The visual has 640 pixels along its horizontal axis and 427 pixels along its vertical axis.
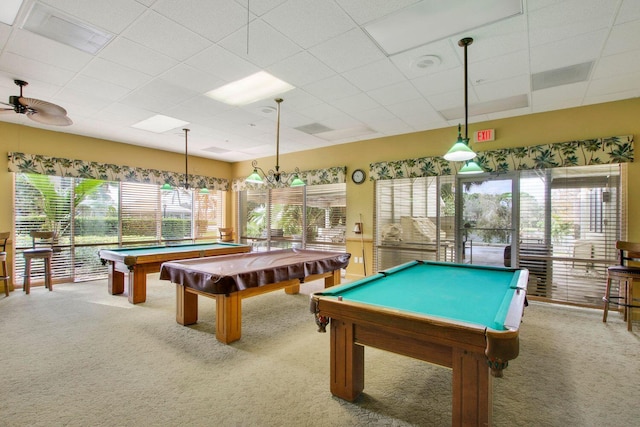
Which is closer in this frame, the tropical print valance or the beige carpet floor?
the beige carpet floor

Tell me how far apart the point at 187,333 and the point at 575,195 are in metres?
5.34

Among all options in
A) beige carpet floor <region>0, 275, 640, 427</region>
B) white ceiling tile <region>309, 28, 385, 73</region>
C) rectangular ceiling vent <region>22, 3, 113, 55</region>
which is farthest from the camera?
white ceiling tile <region>309, 28, 385, 73</region>

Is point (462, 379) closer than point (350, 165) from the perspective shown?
Yes

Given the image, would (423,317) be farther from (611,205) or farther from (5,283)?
(5,283)

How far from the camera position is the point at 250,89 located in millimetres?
3789

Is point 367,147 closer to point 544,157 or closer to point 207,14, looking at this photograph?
point 544,157

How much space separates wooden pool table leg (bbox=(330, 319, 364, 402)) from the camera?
2146mm

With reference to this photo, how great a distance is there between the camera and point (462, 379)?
174 centimetres

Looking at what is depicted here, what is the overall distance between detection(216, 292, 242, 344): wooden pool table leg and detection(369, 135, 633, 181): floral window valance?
12.5 feet

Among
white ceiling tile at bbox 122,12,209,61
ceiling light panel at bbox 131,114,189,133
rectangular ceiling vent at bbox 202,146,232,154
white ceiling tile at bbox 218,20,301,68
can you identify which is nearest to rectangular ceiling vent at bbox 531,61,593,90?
white ceiling tile at bbox 218,20,301,68

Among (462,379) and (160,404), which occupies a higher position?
(462,379)

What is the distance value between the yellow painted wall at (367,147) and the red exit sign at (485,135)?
0.20ft

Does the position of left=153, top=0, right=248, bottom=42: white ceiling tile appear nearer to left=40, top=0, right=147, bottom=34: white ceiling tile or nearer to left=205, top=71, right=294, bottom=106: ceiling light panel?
left=40, top=0, right=147, bottom=34: white ceiling tile

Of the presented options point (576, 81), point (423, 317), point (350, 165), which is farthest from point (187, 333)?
point (576, 81)
